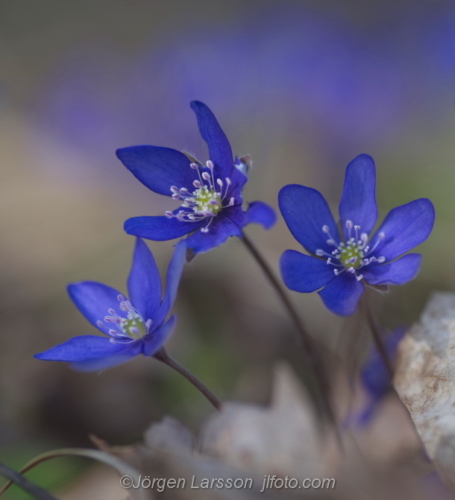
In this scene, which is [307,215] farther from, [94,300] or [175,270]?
[94,300]

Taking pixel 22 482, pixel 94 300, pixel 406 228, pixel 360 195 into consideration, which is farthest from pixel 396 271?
pixel 22 482

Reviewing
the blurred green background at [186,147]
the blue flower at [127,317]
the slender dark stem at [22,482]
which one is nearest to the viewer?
the slender dark stem at [22,482]

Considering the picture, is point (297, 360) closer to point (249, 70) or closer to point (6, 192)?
point (6, 192)

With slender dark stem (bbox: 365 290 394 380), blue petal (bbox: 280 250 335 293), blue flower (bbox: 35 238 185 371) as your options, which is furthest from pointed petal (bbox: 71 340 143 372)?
slender dark stem (bbox: 365 290 394 380)

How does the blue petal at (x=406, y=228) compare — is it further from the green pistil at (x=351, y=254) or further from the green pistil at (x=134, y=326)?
the green pistil at (x=134, y=326)

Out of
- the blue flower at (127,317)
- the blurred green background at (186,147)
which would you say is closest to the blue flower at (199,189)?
the blue flower at (127,317)

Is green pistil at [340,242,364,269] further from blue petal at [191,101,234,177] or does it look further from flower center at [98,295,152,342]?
flower center at [98,295,152,342]
